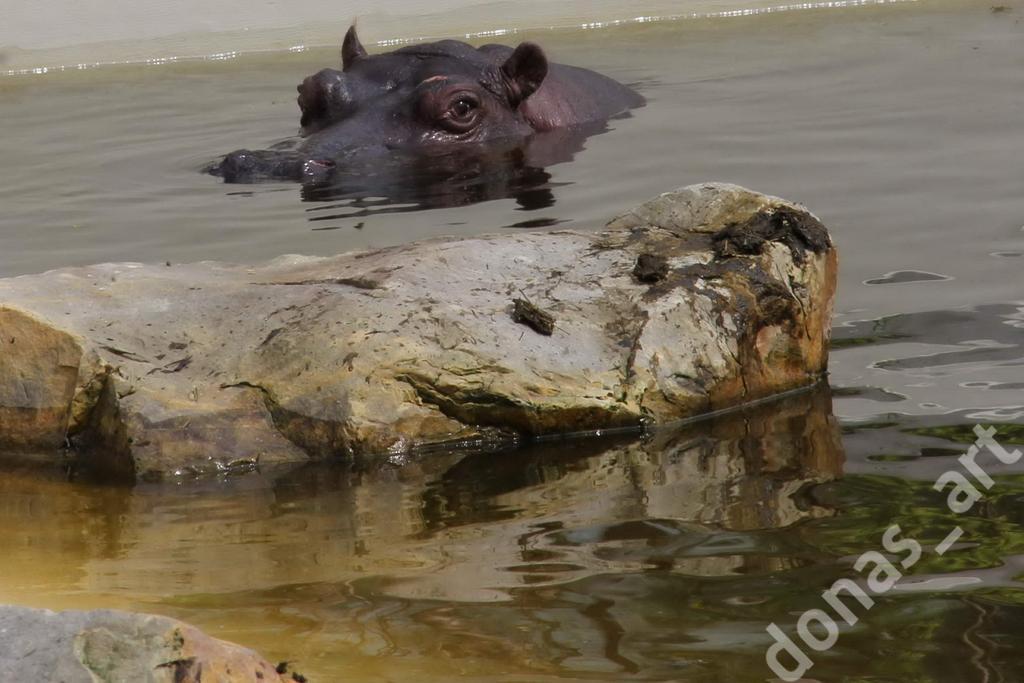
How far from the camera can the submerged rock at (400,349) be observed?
4.32 m

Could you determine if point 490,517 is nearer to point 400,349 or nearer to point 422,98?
point 400,349

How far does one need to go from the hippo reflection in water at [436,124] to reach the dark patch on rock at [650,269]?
3019mm

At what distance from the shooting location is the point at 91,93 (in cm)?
1170

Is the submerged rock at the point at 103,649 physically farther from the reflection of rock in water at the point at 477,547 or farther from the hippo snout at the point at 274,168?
the hippo snout at the point at 274,168

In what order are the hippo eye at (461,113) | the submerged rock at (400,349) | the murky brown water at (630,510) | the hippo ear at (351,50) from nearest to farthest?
1. the murky brown water at (630,510)
2. the submerged rock at (400,349)
3. the hippo eye at (461,113)
4. the hippo ear at (351,50)

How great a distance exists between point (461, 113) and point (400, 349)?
492cm

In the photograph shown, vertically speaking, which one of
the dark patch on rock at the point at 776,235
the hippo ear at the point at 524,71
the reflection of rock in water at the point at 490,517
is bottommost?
the reflection of rock in water at the point at 490,517

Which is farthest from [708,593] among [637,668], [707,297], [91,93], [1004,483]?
[91,93]

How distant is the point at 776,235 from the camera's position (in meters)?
4.86

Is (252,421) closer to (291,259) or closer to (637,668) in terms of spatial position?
(291,259)

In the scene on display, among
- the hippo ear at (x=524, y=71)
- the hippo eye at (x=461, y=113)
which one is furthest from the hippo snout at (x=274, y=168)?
the hippo ear at (x=524, y=71)

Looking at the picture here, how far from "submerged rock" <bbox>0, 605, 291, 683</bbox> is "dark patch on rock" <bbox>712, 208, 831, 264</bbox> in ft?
9.21

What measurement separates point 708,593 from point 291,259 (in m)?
2.56

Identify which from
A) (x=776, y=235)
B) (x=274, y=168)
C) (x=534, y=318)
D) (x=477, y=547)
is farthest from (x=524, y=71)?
(x=477, y=547)
